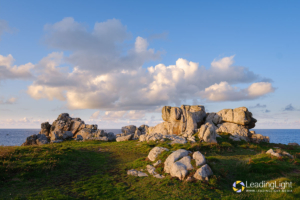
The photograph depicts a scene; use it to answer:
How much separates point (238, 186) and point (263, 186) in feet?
6.16

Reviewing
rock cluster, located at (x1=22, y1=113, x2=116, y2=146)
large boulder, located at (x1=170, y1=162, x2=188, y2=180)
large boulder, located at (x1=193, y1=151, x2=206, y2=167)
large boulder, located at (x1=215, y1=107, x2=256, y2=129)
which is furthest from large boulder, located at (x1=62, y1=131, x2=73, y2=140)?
large boulder, located at (x1=215, y1=107, x2=256, y2=129)

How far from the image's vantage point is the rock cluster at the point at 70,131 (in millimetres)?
47906

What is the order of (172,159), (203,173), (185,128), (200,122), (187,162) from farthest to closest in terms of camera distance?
(200,122), (185,128), (172,159), (187,162), (203,173)

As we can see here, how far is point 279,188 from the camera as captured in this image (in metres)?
13.7

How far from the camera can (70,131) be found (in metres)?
50.8

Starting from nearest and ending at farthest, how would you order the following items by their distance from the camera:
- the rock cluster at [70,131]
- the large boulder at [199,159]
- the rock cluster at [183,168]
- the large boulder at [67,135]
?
1. the rock cluster at [183,168]
2. the large boulder at [199,159]
3. the rock cluster at [70,131]
4. the large boulder at [67,135]

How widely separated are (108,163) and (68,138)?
3136 centimetres

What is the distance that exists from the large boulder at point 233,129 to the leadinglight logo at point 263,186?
2986 centimetres

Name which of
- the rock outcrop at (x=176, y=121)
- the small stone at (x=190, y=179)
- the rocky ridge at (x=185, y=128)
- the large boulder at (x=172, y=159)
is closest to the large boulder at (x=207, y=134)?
the rocky ridge at (x=185, y=128)

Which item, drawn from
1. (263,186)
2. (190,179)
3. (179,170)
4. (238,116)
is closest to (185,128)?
(238,116)

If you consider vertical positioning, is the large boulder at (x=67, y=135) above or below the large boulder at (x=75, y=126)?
below

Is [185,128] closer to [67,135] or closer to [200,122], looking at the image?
[200,122]

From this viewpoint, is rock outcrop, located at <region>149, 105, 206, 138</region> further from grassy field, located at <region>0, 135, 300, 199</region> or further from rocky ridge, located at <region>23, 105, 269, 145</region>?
grassy field, located at <region>0, 135, 300, 199</region>

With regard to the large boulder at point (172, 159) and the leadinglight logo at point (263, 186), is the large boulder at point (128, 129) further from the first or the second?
the leadinglight logo at point (263, 186)
